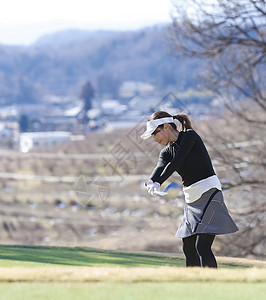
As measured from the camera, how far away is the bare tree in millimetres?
17188

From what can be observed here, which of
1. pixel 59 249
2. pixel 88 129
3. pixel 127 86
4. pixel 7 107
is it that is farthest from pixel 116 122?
pixel 59 249

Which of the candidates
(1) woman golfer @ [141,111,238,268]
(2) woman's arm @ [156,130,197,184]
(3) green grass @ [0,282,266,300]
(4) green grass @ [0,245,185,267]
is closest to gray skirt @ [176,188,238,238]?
(1) woman golfer @ [141,111,238,268]

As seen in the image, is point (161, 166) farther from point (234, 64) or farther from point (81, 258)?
point (234, 64)

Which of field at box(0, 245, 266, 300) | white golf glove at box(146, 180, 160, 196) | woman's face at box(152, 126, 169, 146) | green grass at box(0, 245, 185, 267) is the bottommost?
green grass at box(0, 245, 185, 267)

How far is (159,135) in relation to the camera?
679 centimetres

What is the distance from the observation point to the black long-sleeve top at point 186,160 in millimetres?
6637

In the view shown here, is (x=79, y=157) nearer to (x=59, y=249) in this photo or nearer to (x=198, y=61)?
(x=198, y=61)

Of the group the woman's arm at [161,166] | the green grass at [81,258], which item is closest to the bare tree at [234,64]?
the green grass at [81,258]

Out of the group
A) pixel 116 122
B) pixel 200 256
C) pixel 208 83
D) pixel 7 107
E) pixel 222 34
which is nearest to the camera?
pixel 200 256

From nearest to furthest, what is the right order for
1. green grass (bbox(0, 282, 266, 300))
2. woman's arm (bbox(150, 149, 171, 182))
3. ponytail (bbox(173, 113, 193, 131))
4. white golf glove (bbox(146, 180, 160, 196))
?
green grass (bbox(0, 282, 266, 300)) → white golf glove (bbox(146, 180, 160, 196)) → woman's arm (bbox(150, 149, 171, 182)) → ponytail (bbox(173, 113, 193, 131))

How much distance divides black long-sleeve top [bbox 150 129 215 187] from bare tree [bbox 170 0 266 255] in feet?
33.2

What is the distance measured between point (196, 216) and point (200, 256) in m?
0.39

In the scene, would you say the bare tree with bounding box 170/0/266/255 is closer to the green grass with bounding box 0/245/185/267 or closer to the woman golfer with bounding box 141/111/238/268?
the green grass with bounding box 0/245/185/267

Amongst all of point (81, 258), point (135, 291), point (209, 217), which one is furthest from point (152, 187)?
point (81, 258)
